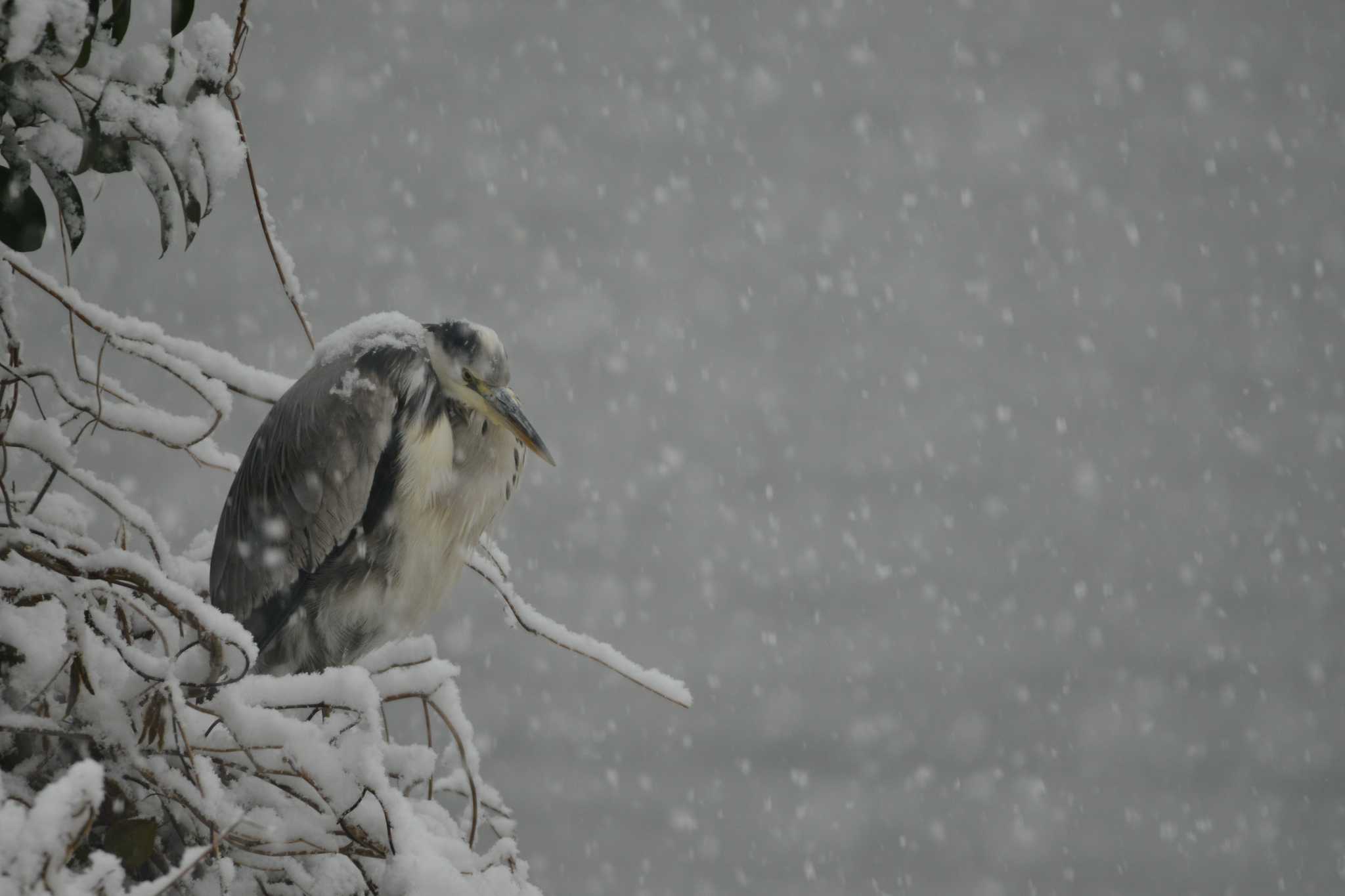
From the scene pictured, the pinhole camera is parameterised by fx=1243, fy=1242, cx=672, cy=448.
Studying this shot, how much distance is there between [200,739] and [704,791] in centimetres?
3749

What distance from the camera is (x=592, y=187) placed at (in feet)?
203

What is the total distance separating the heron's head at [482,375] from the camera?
7.14 feet

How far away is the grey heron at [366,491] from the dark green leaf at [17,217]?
1.02 meters

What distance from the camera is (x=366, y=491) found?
218 cm

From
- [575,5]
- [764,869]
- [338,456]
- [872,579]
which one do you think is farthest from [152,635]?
[575,5]

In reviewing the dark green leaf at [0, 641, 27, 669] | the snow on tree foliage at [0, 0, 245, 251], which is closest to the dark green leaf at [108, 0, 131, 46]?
the snow on tree foliage at [0, 0, 245, 251]

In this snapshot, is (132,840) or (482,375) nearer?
(132,840)

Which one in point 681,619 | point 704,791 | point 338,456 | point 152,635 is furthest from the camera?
point 681,619

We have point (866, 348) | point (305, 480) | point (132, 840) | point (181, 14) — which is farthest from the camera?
point (866, 348)

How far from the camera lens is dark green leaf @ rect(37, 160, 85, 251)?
1.13 m

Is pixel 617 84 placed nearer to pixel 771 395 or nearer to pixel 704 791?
pixel 771 395

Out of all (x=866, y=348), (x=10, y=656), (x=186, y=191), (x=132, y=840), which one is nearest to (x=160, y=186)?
(x=186, y=191)

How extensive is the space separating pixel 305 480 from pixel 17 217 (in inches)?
44.7

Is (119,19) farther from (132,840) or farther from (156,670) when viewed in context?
(132,840)
